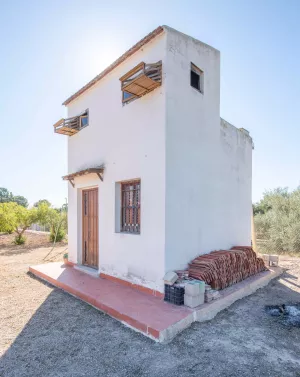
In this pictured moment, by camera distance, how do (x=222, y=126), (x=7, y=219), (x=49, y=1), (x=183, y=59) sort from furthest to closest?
1. (x=7, y=219)
2. (x=222, y=126)
3. (x=49, y=1)
4. (x=183, y=59)

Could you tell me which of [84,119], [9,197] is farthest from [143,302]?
[9,197]

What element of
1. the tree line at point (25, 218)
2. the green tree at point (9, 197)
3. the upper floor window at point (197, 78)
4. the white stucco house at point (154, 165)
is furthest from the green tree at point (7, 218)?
the green tree at point (9, 197)

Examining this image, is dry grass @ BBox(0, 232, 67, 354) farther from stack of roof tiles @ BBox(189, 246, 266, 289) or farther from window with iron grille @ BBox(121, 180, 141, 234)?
stack of roof tiles @ BBox(189, 246, 266, 289)

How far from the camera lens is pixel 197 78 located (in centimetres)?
635

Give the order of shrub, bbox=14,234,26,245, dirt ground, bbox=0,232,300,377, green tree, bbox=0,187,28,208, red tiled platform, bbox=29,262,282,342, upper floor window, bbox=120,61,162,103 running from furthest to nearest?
1. green tree, bbox=0,187,28,208
2. shrub, bbox=14,234,26,245
3. upper floor window, bbox=120,61,162,103
4. red tiled platform, bbox=29,262,282,342
5. dirt ground, bbox=0,232,300,377

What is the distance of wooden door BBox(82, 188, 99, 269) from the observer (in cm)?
745

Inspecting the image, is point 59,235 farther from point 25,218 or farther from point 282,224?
point 282,224

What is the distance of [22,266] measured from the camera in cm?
895

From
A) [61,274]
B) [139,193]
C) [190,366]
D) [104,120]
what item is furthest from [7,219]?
[190,366]

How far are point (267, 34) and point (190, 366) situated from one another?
8.32 meters

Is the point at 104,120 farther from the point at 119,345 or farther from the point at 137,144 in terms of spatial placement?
the point at 119,345

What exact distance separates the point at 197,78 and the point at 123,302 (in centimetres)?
585

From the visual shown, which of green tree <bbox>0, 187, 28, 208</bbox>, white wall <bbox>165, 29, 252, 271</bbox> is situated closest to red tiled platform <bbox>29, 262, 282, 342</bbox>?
white wall <bbox>165, 29, 252, 271</bbox>

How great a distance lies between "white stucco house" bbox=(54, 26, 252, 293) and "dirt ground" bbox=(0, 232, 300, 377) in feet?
4.72
